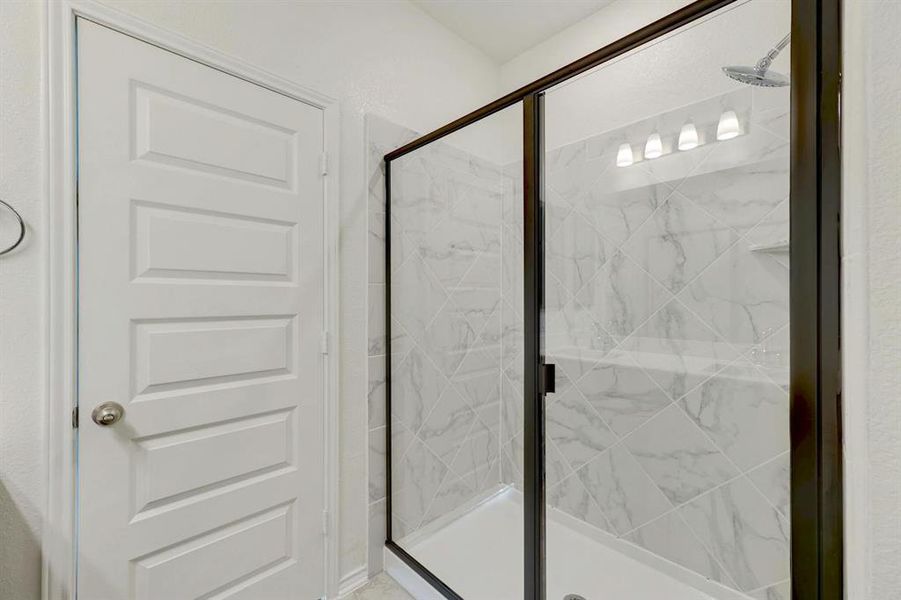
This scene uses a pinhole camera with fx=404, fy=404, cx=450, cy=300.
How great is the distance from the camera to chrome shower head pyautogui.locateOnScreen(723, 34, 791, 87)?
3.32 ft

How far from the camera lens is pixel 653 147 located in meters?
1.58

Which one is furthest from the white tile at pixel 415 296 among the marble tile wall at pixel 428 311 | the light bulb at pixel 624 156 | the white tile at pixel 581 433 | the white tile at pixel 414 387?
the light bulb at pixel 624 156

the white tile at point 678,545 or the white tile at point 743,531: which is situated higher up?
the white tile at point 743,531

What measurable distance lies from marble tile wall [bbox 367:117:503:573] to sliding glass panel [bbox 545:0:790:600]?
14.1 inches

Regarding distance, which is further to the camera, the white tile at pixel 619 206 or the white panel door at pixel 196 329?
the white tile at pixel 619 206

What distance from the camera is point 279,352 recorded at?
1.46 metres

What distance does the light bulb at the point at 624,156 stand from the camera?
1.64 meters

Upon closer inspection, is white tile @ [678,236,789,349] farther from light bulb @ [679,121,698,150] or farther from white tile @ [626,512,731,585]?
white tile @ [626,512,731,585]

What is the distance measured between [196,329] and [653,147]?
5.80ft

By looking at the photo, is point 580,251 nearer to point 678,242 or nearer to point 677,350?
point 678,242

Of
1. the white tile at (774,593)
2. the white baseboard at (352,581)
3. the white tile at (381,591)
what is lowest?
the white tile at (381,591)

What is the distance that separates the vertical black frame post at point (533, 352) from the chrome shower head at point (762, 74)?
568mm

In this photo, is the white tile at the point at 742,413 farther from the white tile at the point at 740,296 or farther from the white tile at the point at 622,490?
the white tile at the point at 622,490

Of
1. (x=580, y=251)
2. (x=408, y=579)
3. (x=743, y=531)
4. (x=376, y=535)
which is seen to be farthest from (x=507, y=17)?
(x=408, y=579)
